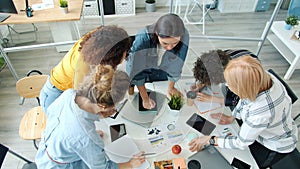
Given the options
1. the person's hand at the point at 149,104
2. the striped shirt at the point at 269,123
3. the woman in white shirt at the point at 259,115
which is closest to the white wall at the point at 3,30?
the person's hand at the point at 149,104

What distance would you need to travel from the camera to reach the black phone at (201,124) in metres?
1.43

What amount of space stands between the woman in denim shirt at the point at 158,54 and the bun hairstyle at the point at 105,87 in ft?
0.78

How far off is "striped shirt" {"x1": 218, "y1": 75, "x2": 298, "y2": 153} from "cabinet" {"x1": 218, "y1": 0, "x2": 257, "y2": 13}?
2811 millimetres

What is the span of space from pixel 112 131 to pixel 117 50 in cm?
46

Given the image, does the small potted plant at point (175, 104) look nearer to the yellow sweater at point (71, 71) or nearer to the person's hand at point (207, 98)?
the person's hand at point (207, 98)

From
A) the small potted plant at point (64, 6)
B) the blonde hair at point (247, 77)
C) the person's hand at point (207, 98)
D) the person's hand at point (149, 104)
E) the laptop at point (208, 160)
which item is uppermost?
the blonde hair at point (247, 77)

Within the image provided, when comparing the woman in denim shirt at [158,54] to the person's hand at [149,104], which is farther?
the person's hand at [149,104]

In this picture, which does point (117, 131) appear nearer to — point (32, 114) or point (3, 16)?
point (32, 114)

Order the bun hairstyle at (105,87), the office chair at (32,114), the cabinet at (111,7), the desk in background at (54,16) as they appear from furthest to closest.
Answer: the cabinet at (111,7), the desk in background at (54,16), the office chair at (32,114), the bun hairstyle at (105,87)

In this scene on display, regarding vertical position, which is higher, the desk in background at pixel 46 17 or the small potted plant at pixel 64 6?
the small potted plant at pixel 64 6

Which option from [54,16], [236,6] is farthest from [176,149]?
[236,6]

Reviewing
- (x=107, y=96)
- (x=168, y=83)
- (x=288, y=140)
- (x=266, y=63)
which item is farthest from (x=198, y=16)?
(x=107, y=96)

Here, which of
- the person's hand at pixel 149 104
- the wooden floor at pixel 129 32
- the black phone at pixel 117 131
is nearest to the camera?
the black phone at pixel 117 131

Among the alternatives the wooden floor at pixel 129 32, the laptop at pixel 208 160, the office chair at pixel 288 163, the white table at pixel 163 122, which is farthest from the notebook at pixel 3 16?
the office chair at pixel 288 163
